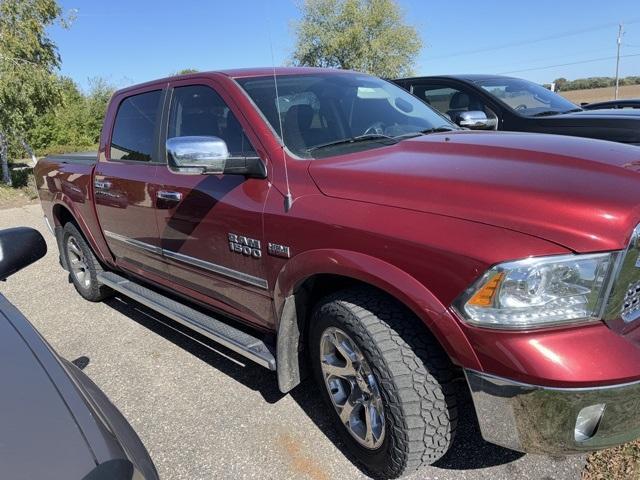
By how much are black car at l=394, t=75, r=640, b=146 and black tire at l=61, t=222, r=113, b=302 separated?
372cm

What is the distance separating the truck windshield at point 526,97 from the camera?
6.03 metres

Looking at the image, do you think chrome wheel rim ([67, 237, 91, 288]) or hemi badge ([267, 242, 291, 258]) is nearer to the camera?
hemi badge ([267, 242, 291, 258])

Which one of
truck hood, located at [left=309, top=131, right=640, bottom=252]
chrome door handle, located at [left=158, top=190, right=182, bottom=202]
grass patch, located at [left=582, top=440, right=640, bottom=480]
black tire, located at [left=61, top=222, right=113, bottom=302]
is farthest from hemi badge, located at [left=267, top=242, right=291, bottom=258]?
black tire, located at [left=61, top=222, right=113, bottom=302]

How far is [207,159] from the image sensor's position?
8.30 ft

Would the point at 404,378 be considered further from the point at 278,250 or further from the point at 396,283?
the point at 278,250

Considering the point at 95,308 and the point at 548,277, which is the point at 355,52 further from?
the point at 548,277

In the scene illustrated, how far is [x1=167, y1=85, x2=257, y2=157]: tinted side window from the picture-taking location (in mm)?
2924

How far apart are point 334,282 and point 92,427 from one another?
52.8 inches

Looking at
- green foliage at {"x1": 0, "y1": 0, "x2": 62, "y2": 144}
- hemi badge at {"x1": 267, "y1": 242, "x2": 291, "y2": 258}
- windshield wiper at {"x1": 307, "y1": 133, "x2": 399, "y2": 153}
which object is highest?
green foliage at {"x1": 0, "y1": 0, "x2": 62, "y2": 144}

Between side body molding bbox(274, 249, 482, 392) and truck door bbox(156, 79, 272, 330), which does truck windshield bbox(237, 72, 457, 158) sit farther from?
side body molding bbox(274, 249, 482, 392)

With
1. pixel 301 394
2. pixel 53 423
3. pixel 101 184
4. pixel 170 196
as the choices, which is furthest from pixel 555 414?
pixel 101 184

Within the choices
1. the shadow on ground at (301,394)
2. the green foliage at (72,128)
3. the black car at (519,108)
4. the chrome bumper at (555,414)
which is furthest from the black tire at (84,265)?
the green foliage at (72,128)

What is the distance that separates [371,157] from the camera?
99.9 inches

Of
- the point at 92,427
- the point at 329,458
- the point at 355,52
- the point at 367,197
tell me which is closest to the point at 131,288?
the point at 329,458
